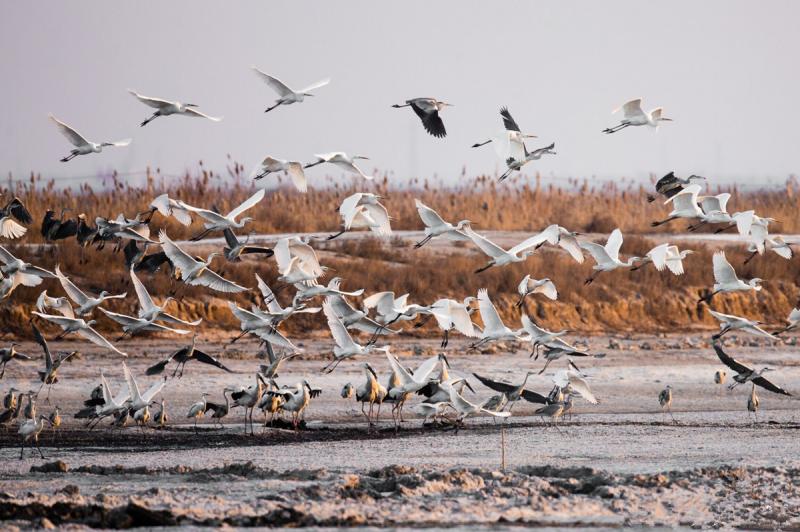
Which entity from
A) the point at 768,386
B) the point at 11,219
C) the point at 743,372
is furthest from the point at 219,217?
the point at 768,386

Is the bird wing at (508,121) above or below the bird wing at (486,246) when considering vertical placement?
above

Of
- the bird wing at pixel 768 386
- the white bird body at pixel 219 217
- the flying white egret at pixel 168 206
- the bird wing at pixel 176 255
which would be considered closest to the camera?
the white bird body at pixel 219 217

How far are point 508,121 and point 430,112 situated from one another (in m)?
1.05

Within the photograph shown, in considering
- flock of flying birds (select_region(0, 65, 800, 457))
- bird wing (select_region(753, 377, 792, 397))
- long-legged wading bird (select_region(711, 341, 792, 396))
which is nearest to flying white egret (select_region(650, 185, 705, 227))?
flock of flying birds (select_region(0, 65, 800, 457))

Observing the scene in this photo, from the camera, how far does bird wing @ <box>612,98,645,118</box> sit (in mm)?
16859

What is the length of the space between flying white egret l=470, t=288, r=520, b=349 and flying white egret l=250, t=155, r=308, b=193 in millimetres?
2483

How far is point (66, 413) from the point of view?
17469mm

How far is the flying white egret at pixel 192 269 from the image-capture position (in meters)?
15.6

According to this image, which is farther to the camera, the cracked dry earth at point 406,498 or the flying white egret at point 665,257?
the flying white egret at point 665,257

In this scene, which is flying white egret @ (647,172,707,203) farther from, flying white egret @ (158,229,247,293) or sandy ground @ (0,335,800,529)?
flying white egret @ (158,229,247,293)

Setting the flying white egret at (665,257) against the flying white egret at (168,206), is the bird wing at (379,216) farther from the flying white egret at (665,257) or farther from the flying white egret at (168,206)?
the flying white egret at (665,257)

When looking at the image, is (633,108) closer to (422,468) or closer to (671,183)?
(671,183)

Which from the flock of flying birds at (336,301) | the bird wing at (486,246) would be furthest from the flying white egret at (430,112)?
the bird wing at (486,246)

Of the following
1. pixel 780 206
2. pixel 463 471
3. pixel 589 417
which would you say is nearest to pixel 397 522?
pixel 463 471
